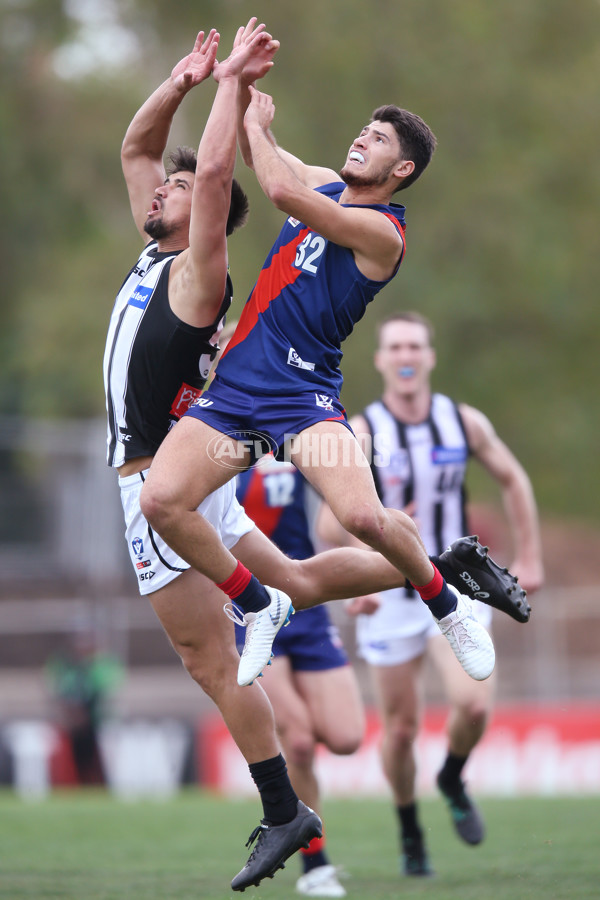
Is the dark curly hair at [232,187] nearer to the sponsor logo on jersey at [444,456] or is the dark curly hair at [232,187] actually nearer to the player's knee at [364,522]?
the player's knee at [364,522]

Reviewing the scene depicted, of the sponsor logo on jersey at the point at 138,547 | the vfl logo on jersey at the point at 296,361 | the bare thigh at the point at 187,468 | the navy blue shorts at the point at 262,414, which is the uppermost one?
the vfl logo on jersey at the point at 296,361

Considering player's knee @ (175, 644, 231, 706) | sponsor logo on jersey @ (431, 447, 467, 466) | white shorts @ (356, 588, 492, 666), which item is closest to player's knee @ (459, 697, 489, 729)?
white shorts @ (356, 588, 492, 666)

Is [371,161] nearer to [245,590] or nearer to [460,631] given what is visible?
[245,590]

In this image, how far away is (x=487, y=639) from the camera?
566 cm

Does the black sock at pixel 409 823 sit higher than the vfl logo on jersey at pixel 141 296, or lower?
lower

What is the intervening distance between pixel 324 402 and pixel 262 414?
290 mm

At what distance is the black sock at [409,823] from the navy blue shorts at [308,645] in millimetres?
961

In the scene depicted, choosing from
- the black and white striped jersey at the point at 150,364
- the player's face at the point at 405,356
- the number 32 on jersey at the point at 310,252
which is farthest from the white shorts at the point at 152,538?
the player's face at the point at 405,356

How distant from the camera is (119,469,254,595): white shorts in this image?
5.49 m

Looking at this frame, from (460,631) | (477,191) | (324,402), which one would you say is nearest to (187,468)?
(324,402)

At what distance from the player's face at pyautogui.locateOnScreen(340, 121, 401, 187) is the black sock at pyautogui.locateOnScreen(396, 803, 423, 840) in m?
3.93

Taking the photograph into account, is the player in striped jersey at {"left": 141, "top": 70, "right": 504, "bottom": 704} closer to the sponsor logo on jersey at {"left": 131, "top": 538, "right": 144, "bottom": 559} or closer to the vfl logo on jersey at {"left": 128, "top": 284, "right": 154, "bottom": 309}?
the sponsor logo on jersey at {"left": 131, "top": 538, "right": 144, "bottom": 559}

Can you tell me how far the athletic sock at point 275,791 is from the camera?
540 centimetres

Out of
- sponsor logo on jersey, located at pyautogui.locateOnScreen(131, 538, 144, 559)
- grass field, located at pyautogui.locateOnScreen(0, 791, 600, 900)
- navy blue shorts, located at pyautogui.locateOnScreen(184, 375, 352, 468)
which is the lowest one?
grass field, located at pyautogui.locateOnScreen(0, 791, 600, 900)
